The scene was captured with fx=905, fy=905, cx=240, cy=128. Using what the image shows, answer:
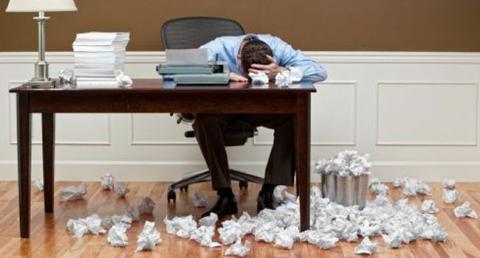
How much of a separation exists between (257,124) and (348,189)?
555mm

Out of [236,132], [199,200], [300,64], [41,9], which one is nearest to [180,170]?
[199,200]

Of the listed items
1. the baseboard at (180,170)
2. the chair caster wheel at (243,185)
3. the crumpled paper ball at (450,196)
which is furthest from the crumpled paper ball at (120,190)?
the crumpled paper ball at (450,196)

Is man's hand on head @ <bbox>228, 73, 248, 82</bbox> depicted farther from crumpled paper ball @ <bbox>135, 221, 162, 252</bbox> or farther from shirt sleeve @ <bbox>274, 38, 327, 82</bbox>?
→ crumpled paper ball @ <bbox>135, 221, 162, 252</bbox>

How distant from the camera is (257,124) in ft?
14.9

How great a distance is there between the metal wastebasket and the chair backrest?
3.37ft

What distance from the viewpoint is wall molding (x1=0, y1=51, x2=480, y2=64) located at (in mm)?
5301

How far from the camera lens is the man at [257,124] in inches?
167

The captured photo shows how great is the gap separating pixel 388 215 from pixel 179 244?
102cm

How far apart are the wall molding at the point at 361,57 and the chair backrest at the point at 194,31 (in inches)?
18.0

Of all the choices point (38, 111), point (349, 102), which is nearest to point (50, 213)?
point (38, 111)

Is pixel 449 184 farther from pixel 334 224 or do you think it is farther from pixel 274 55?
pixel 274 55

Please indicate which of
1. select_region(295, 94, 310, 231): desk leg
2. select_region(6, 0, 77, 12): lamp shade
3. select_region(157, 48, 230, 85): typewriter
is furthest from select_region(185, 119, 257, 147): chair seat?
select_region(6, 0, 77, 12): lamp shade

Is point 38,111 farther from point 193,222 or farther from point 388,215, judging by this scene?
point 388,215

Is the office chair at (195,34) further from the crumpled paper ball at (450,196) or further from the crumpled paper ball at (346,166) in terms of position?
the crumpled paper ball at (450,196)
